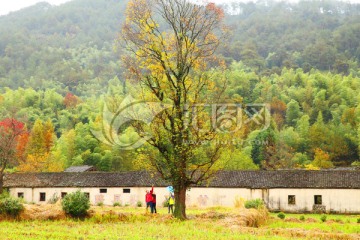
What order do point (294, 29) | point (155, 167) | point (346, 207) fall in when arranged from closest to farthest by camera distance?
point (155, 167) → point (346, 207) → point (294, 29)

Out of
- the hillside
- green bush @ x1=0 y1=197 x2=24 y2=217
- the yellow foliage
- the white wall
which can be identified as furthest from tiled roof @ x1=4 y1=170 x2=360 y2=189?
the hillside

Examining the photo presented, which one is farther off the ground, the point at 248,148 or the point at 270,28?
the point at 270,28

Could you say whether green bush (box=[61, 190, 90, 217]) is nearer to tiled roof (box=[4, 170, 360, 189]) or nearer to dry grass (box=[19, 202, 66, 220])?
dry grass (box=[19, 202, 66, 220])

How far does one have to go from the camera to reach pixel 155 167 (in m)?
24.9

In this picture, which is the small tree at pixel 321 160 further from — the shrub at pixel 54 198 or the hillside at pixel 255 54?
the hillside at pixel 255 54

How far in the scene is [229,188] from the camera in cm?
4447

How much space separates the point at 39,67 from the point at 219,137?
5922 inches

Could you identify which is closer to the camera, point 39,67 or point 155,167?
point 155,167

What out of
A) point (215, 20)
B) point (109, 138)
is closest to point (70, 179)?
point (109, 138)

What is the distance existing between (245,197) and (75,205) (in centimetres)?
2281

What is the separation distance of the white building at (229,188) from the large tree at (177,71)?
19.7 metres

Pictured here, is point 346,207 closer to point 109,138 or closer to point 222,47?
point 222,47

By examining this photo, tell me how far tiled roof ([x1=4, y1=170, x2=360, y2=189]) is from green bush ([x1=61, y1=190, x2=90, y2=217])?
2082cm

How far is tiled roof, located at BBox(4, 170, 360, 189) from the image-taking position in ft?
140
